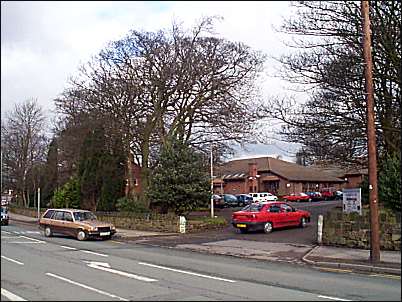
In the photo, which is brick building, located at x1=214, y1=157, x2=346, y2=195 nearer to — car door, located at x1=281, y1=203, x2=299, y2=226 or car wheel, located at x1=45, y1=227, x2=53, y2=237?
car door, located at x1=281, y1=203, x2=299, y2=226

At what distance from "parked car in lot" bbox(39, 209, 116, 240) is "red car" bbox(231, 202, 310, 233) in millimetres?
5881

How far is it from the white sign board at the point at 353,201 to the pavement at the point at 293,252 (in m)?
1.48

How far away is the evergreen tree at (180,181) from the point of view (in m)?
27.5

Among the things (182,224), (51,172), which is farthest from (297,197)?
(182,224)

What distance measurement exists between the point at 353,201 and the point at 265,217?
6099 mm

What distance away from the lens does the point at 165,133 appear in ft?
114

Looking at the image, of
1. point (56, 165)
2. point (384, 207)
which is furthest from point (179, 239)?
point (56, 165)

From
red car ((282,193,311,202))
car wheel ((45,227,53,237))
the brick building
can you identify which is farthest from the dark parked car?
car wheel ((45,227,53,237))

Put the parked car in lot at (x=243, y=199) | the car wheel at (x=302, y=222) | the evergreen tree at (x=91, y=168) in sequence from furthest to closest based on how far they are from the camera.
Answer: the parked car in lot at (x=243, y=199) → the evergreen tree at (x=91, y=168) → the car wheel at (x=302, y=222)

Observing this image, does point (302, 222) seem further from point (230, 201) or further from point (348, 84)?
point (230, 201)

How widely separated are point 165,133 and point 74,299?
25.5 m

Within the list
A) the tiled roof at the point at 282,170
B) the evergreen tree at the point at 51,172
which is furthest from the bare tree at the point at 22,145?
the tiled roof at the point at 282,170

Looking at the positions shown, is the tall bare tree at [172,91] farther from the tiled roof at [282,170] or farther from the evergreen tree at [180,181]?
the tiled roof at [282,170]

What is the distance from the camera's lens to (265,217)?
25.0 metres
